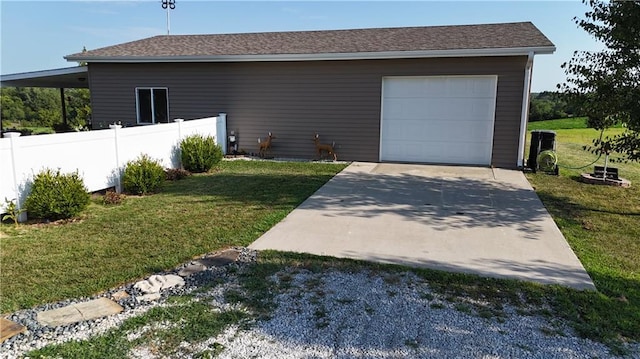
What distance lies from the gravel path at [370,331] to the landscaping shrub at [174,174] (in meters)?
5.33

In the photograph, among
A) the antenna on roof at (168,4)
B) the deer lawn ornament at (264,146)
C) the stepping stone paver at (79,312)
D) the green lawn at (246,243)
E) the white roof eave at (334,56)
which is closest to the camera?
the stepping stone paver at (79,312)

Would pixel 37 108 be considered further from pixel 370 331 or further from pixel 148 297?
pixel 370 331

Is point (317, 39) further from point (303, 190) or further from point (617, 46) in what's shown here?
point (617, 46)

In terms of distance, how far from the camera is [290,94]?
37.6 feet

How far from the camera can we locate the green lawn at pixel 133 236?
3682mm

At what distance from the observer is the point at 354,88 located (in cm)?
1095

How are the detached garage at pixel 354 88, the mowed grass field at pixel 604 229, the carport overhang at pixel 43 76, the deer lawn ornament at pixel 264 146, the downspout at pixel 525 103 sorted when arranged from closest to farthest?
the mowed grass field at pixel 604 229
the downspout at pixel 525 103
the detached garage at pixel 354 88
the deer lawn ornament at pixel 264 146
the carport overhang at pixel 43 76

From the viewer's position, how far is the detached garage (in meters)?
10.1

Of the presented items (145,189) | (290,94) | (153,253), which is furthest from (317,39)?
(153,253)

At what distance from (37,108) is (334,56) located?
80.4 feet

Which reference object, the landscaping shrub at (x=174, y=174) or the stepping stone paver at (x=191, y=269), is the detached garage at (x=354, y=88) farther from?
the stepping stone paver at (x=191, y=269)

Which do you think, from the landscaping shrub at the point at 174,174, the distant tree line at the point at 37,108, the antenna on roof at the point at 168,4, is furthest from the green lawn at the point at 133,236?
the distant tree line at the point at 37,108

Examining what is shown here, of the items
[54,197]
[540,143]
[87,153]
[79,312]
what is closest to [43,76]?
[87,153]

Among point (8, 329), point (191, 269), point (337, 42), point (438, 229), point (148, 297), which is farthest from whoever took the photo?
point (337, 42)
